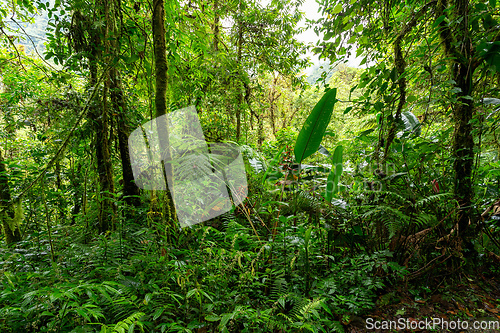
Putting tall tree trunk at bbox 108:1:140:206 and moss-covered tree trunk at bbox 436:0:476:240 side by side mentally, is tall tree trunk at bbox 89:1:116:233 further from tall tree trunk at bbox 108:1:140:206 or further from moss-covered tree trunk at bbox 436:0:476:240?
moss-covered tree trunk at bbox 436:0:476:240

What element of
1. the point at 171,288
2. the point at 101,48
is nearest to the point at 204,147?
the point at 101,48

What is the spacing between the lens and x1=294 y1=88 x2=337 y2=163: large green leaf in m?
1.92

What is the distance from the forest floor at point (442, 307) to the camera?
4.50ft

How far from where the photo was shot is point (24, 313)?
3.77ft

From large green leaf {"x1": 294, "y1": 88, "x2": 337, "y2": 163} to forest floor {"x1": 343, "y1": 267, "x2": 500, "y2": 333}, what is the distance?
1.31 m

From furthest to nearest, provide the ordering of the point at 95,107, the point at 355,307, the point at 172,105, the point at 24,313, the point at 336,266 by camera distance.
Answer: the point at 172,105 < the point at 95,107 < the point at 336,266 < the point at 355,307 < the point at 24,313

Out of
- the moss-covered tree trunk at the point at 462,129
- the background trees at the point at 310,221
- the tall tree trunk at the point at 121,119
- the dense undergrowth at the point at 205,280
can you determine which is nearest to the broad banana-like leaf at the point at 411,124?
the background trees at the point at 310,221

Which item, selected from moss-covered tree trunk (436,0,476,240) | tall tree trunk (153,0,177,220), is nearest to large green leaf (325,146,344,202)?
moss-covered tree trunk (436,0,476,240)

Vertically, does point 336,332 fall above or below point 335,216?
below

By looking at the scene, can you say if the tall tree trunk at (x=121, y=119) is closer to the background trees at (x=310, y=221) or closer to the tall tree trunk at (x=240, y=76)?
the background trees at (x=310, y=221)

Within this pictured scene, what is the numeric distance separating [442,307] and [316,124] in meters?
1.60

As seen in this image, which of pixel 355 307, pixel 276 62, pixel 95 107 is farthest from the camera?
pixel 276 62

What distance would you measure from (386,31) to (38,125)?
13.9 ft

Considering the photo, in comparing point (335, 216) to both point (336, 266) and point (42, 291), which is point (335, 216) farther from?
point (42, 291)
